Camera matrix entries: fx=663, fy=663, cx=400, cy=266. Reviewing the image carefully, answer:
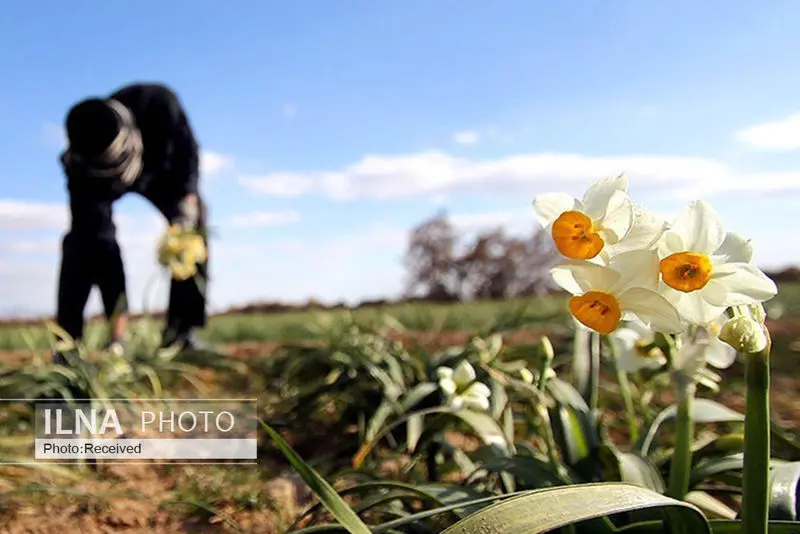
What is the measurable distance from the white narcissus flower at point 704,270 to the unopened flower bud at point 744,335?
Result: 54 mm

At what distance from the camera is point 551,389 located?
1474 millimetres

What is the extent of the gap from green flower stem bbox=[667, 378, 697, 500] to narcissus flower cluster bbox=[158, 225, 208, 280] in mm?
2522

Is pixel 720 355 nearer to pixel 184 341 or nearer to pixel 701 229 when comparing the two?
pixel 701 229

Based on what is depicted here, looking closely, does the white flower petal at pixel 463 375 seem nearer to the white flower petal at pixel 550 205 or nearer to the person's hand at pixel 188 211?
the white flower petal at pixel 550 205

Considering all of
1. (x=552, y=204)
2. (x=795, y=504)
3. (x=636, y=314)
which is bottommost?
(x=795, y=504)

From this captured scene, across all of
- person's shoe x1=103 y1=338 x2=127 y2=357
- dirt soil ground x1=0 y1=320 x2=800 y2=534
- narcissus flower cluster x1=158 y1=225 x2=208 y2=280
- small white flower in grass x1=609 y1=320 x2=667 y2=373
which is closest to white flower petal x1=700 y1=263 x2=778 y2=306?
small white flower in grass x1=609 y1=320 x2=667 y2=373

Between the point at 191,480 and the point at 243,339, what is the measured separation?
148 inches

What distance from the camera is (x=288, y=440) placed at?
2307 mm

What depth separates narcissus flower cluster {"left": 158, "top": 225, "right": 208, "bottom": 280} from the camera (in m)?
3.13

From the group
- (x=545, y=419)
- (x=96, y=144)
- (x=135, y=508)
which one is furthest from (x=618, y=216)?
(x=96, y=144)

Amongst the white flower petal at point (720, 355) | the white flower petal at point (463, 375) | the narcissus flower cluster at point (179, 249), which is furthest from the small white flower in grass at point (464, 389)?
the narcissus flower cluster at point (179, 249)

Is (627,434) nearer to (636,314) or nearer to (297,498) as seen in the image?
(297,498)

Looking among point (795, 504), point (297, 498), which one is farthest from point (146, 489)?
point (795, 504)

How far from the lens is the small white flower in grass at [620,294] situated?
81 cm
